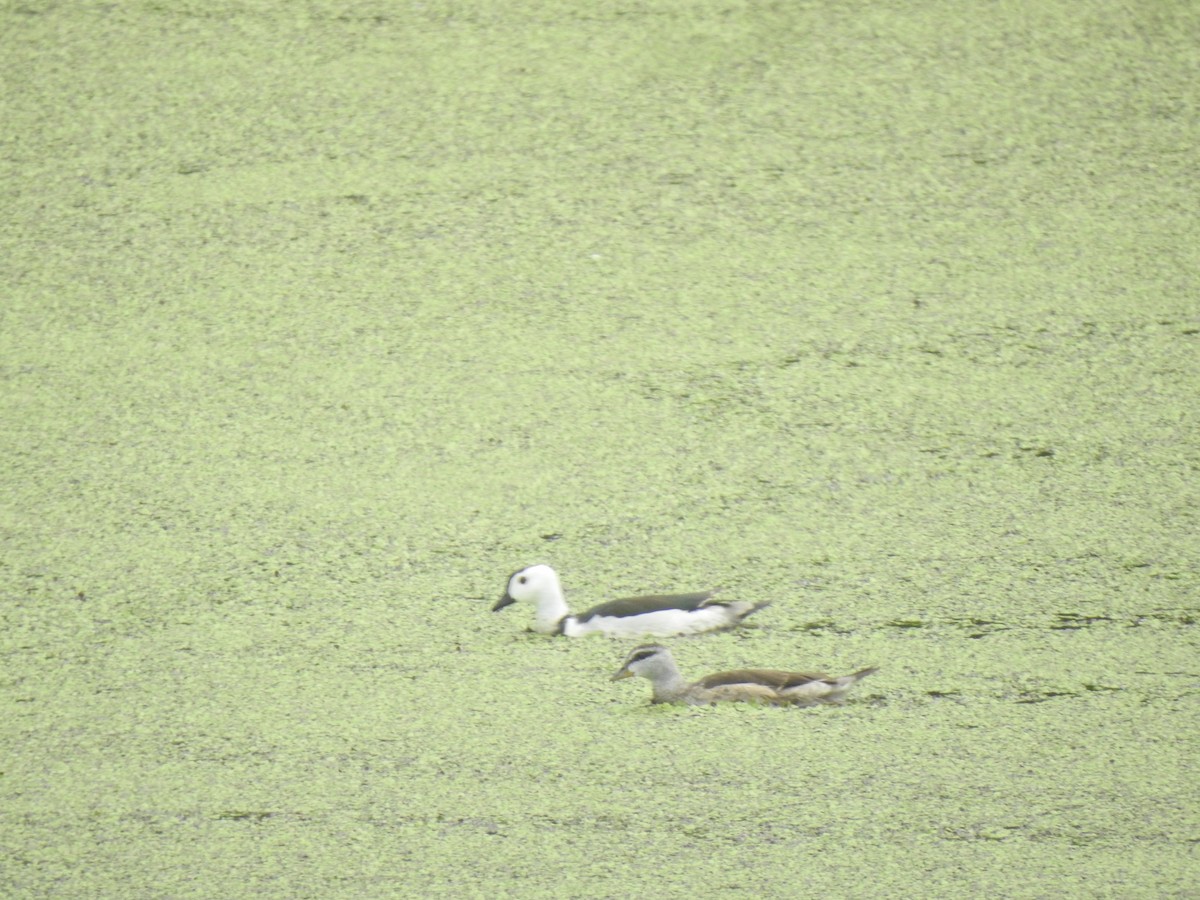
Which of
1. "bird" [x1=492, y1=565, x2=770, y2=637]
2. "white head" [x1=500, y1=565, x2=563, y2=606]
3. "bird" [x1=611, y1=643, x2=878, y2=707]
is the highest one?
"white head" [x1=500, y1=565, x2=563, y2=606]

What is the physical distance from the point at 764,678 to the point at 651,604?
0.13 m

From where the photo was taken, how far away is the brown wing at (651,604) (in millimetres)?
1435

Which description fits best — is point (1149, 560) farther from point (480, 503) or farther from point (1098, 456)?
point (480, 503)

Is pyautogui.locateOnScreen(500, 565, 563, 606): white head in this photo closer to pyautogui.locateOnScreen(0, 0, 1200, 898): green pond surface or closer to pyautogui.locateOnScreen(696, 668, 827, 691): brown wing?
pyautogui.locateOnScreen(0, 0, 1200, 898): green pond surface

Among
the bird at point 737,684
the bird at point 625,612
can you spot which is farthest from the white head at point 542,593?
the bird at point 737,684

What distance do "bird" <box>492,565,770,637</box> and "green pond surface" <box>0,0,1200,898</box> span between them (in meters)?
0.02

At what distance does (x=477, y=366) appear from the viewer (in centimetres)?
180

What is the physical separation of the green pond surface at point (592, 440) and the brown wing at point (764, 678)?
3cm

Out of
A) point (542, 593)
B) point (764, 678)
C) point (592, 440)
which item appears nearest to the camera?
point (764, 678)

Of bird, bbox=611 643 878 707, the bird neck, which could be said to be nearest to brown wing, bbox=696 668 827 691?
bird, bbox=611 643 878 707

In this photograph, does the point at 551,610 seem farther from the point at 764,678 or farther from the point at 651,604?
the point at 764,678

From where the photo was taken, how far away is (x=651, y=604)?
56.5 inches

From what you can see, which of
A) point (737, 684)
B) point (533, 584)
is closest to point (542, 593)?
point (533, 584)

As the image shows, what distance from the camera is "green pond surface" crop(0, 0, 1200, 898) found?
1270 mm
